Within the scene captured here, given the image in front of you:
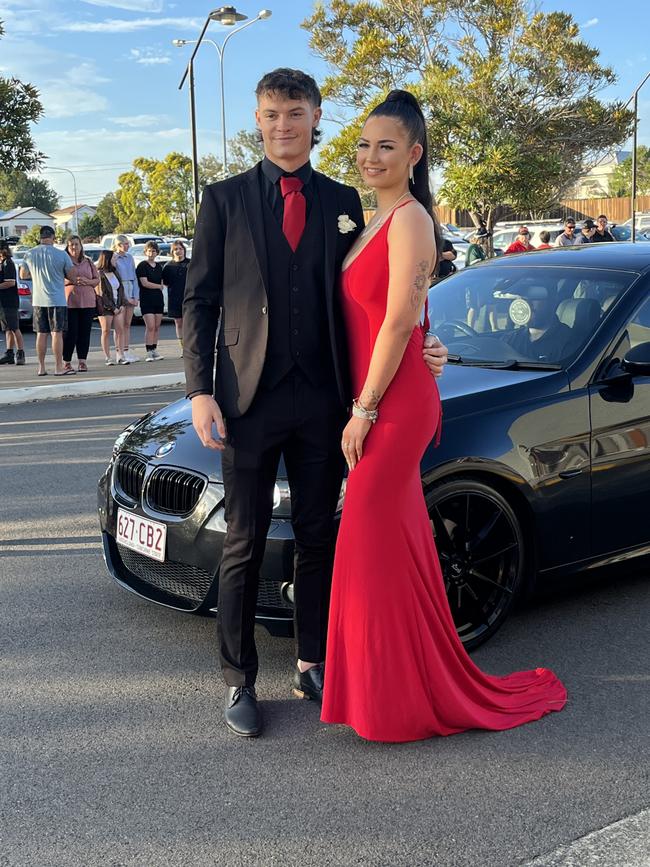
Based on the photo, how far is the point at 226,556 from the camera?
3275 millimetres

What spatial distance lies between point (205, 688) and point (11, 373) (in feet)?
33.7

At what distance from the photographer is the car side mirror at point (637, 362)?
4.02 metres

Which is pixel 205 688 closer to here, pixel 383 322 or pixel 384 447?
pixel 384 447

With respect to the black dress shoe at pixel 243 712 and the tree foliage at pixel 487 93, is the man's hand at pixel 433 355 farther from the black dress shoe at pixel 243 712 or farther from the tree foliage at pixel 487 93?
the tree foliage at pixel 487 93

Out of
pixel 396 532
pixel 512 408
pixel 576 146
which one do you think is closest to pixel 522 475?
pixel 512 408

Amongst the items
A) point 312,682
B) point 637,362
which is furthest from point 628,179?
point 312,682

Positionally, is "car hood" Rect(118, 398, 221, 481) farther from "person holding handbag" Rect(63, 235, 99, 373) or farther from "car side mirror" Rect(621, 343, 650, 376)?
"person holding handbag" Rect(63, 235, 99, 373)

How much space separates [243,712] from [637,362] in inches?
84.4

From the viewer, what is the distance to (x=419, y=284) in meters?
2.92

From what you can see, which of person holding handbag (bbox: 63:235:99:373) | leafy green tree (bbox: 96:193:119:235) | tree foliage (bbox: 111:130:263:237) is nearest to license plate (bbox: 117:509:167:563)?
person holding handbag (bbox: 63:235:99:373)

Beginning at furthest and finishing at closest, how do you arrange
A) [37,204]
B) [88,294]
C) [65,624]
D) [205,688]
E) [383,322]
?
[37,204] → [88,294] → [65,624] → [205,688] → [383,322]

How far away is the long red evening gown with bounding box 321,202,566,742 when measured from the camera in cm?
306

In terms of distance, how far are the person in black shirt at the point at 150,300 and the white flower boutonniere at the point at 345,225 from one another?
11466 mm

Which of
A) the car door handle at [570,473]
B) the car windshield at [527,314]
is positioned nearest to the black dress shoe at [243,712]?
the car door handle at [570,473]
